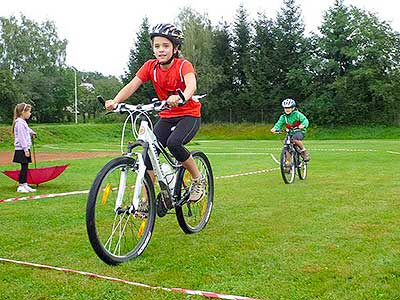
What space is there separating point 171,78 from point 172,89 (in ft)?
0.38

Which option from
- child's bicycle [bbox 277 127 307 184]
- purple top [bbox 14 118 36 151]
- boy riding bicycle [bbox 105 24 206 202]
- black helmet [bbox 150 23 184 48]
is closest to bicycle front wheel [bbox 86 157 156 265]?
boy riding bicycle [bbox 105 24 206 202]

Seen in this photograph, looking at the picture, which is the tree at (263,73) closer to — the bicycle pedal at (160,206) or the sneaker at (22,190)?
the sneaker at (22,190)

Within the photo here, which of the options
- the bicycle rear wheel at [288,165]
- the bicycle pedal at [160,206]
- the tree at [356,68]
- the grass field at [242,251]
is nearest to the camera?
the grass field at [242,251]

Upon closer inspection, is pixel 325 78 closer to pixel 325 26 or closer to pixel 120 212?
pixel 325 26

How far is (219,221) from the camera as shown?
244 inches

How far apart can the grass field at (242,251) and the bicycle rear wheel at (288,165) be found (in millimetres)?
1844

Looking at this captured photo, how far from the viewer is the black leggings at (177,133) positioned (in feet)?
16.4

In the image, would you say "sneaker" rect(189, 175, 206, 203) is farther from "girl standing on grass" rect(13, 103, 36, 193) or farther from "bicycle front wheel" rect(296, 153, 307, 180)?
"bicycle front wheel" rect(296, 153, 307, 180)

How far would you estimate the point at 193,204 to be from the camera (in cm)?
561

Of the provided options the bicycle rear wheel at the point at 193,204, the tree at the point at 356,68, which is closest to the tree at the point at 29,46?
the tree at the point at 356,68

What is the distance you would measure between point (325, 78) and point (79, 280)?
5282 centimetres

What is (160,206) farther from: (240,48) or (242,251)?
(240,48)

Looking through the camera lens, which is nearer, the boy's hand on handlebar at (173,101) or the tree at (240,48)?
the boy's hand on handlebar at (173,101)

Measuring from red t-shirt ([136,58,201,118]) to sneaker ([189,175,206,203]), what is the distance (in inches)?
27.5
